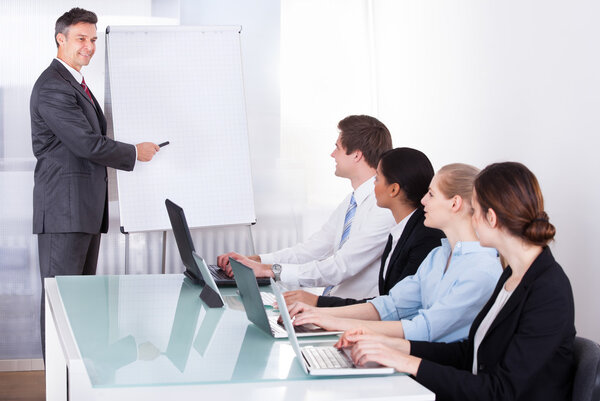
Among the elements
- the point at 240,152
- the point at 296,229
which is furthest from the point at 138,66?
the point at 296,229

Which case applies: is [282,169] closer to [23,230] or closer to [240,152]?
[240,152]

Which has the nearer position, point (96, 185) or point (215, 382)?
point (215, 382)

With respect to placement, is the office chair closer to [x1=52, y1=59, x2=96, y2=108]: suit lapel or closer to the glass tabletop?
the glass tabletop

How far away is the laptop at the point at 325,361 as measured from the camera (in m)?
1.31

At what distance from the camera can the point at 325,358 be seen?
4.68 ft

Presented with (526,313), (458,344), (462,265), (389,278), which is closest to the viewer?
(526,313)

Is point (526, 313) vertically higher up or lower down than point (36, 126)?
lower down

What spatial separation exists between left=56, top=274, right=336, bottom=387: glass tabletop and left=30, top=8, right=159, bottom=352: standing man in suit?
1.14 m

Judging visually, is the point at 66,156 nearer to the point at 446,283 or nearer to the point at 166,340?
the point at 166,340

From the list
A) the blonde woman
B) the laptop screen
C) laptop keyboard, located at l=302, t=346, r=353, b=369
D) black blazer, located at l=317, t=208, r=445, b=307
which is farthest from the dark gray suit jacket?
laptop keyboard, located at l=302, t=346, r=353, b=369

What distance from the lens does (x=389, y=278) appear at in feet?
7.50

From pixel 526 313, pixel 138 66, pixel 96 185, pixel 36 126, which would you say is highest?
pixel 138 66

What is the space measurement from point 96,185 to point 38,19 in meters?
1.16

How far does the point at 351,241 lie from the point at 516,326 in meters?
1.19
